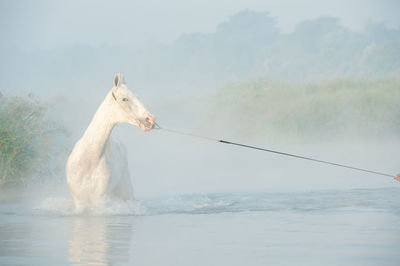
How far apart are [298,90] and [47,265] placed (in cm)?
1985

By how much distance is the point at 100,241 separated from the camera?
634 centimetres

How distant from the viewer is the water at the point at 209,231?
565 centimetres

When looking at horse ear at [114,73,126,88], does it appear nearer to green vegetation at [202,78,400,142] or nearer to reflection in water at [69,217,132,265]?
reflection in water at [69,217,132,265]

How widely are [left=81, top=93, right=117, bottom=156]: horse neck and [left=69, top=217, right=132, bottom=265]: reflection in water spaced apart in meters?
0.75

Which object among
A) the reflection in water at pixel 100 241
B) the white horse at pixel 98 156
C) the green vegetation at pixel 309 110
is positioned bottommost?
the reflection in water at pixel 100 241

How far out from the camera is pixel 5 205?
31.1 ft

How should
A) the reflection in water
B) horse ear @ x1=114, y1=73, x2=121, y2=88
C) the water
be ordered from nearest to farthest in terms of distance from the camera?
the reflection in water
the water
horse ear @ x1=114, y1=73, x2=121, y2=88

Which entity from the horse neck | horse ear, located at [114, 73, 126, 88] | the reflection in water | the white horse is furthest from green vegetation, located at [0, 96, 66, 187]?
horse ear, located at [114, 73, 126, 88]

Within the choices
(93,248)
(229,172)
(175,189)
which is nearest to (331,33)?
(229,172)

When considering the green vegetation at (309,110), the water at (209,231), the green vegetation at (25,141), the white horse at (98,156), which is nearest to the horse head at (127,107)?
the white horse at (98,156)

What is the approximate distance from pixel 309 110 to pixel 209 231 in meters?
16.0

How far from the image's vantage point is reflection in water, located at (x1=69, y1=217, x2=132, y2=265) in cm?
553

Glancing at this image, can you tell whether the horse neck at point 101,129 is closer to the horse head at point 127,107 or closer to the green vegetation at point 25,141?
the horse head at point 127,107

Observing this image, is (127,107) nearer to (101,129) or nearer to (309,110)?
(101,129)
